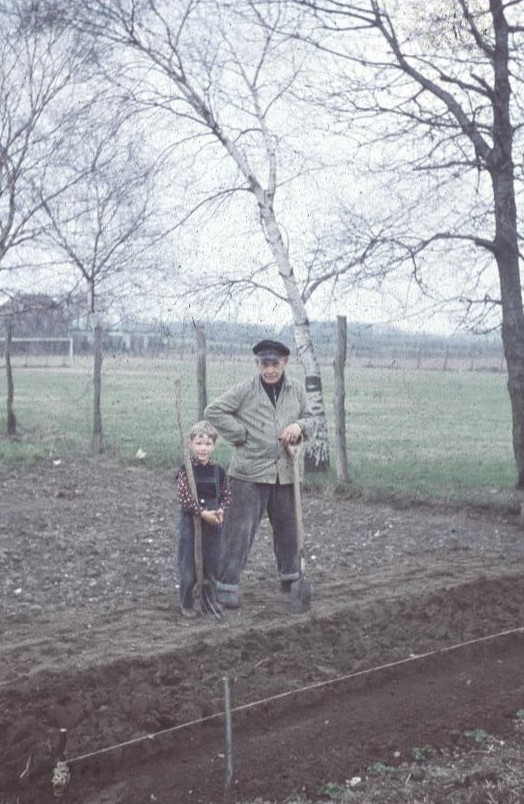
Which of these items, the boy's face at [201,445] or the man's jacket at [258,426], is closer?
the boy's face at [201,445]

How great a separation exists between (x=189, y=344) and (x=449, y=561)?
634 cm

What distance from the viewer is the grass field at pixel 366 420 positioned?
13.4 meters

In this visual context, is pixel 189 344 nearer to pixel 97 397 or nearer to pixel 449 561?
pixel 97 397

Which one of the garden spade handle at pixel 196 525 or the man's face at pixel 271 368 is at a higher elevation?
the man's face at pixel 271 368

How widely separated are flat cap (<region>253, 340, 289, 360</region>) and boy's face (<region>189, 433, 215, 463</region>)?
762 millimetres

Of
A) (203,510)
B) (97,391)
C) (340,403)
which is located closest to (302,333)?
(340,403)

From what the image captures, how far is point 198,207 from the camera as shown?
12797mm

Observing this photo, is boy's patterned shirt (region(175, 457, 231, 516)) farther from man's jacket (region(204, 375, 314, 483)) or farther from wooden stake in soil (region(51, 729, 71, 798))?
wooden stake in soil (region(51, 729, 71, 798))

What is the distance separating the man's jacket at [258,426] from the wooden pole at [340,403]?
207 inches

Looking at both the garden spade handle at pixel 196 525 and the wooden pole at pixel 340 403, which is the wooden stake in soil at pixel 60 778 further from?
the wooden pole at pixel 340 403

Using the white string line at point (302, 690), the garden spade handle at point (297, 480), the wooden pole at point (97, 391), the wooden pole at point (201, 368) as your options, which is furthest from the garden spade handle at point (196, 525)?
the wooden pole at point (97, 391)

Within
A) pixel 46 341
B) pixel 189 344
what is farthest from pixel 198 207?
pixel 46 341

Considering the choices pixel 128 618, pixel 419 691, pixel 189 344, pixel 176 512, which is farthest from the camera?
pixel 189 344

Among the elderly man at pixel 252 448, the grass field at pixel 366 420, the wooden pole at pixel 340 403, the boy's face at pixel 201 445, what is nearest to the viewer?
the boy's face at pixel 201 445
